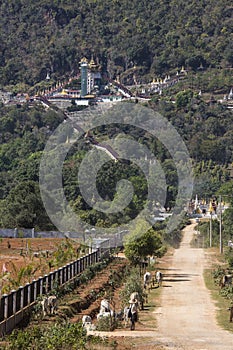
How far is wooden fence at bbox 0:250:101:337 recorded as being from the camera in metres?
21.4

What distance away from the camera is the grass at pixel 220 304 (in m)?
25.0

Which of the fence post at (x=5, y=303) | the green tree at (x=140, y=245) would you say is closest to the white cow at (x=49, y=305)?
the fence post at (x=5, y=303)

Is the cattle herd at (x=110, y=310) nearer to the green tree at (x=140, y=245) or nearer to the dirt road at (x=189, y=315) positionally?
the dirt road at (x=189, y=315)

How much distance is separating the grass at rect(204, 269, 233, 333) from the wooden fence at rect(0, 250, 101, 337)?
4.46m

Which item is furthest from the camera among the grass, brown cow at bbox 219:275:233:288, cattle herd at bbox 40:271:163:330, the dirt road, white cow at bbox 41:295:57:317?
brown cow at bbox 219:275:233:288

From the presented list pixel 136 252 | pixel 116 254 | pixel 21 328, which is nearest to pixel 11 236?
pixel 116 254

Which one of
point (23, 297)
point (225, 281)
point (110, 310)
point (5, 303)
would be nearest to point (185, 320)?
point (110, 310)

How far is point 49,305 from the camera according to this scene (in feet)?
81.9

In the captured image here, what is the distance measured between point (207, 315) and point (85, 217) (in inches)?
1725

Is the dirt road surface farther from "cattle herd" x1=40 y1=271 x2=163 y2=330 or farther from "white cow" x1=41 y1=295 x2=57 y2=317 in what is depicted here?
"white cow" x1=41 y1=295 x2=57 y2=317

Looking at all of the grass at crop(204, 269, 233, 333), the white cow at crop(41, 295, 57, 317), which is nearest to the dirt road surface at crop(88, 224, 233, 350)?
the grass at crop(204, 269, 233, 333)

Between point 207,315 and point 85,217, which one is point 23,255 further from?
point 85,217

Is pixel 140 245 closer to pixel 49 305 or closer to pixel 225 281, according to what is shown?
pixel 225 281

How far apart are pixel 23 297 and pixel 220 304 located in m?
8.03
